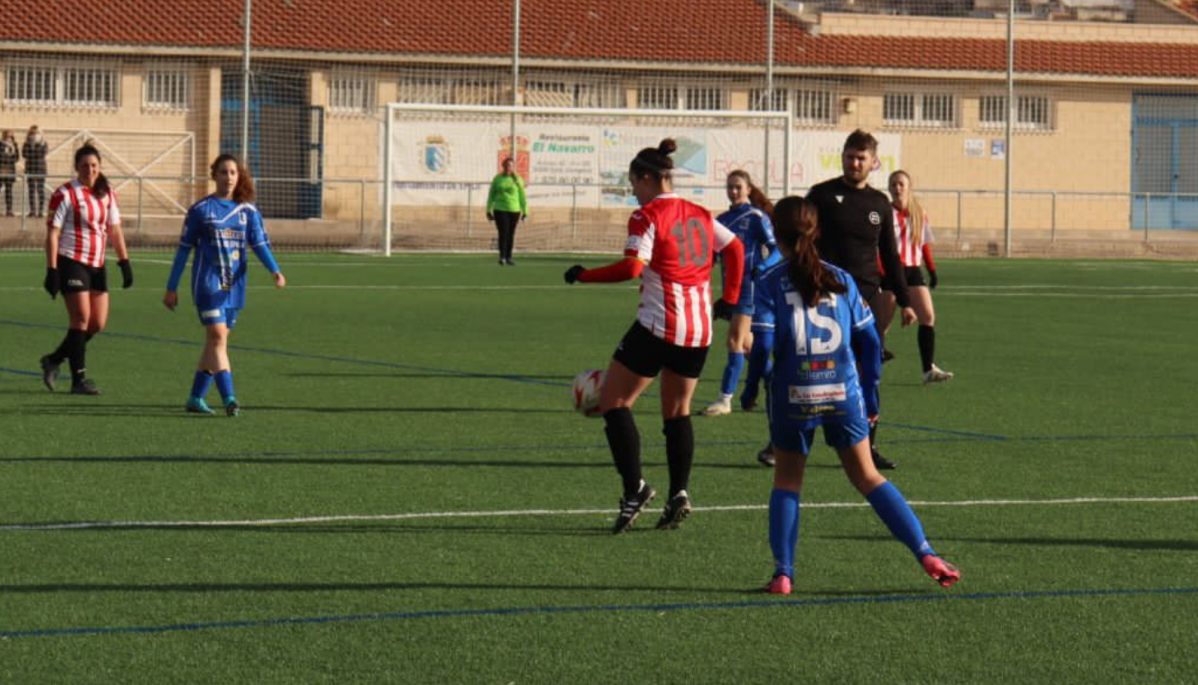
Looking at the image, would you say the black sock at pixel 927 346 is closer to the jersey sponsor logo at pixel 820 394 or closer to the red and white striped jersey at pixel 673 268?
the red and white striped jersey at pixel 673 268

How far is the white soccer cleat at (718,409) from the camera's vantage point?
14164 mm

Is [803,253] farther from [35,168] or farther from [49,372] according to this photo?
[35,168]

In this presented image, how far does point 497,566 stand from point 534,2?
4769 centimetres

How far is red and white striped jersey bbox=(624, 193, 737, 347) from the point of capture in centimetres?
941

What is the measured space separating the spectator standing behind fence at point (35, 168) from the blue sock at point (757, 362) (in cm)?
3042

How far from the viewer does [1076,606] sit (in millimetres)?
7676

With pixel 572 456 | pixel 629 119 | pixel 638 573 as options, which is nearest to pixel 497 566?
pixel 638 573

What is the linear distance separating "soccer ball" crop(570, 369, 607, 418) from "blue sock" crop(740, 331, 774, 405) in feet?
10.6

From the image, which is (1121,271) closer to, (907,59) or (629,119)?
(629,119)

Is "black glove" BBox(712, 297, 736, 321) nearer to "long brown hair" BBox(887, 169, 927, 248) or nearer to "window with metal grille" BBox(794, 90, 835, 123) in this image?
"long brown hair" BBox(887, 169, 927, 248)

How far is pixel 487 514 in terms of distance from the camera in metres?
9.73

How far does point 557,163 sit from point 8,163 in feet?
37.4

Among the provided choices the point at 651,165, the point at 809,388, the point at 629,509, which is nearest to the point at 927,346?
the point at 651,165

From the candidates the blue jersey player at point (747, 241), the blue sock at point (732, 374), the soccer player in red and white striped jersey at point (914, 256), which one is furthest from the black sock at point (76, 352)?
the soccer player in red and white striped jersey at point (914, 256)
